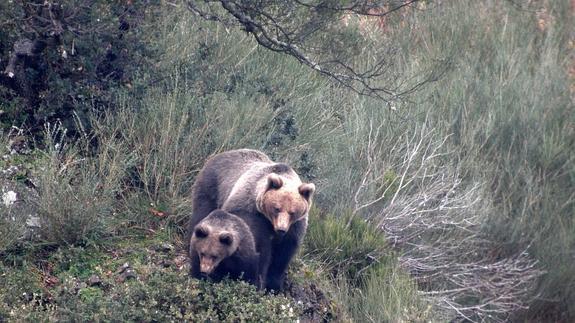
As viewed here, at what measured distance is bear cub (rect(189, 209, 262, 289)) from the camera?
6859mm

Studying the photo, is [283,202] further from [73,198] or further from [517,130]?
[517,130]

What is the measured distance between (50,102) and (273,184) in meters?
3.46

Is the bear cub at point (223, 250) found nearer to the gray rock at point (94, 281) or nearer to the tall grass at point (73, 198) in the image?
the gray rock at point (94, 281)

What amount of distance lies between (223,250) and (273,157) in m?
3.10

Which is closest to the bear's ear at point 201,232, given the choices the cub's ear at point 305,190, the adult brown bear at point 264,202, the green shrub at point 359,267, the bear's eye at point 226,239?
the bear's eye at point 226,239

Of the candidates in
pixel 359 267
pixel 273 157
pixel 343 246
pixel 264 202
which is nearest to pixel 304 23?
pixel 273 157

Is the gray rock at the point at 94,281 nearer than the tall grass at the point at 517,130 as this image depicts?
Yes

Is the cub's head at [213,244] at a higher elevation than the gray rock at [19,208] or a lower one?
higher

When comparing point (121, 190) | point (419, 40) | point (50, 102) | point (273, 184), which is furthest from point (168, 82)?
point (419, 40)

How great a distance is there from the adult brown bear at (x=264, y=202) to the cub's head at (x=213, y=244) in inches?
14.4

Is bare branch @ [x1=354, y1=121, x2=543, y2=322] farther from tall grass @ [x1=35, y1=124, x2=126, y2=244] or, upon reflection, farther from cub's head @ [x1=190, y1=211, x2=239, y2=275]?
cub's head @ [x1=190, y1=211, x2=239, y2=275]

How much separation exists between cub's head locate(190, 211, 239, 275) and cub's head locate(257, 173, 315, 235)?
16.3 inches

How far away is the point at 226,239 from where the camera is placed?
6.80 m

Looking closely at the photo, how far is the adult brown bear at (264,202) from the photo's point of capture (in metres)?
7.25
